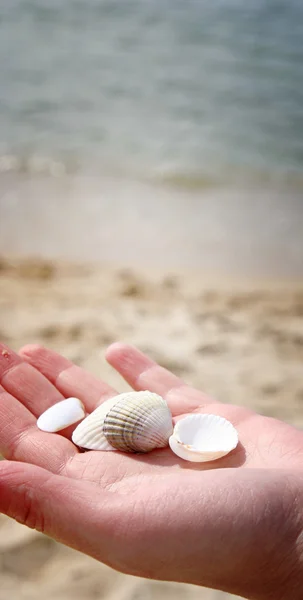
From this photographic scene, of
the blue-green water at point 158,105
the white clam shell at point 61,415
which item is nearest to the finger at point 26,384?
the white clam shell at point 61,415

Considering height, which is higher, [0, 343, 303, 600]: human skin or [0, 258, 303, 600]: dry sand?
[0, 343, 303, 600]: human skin

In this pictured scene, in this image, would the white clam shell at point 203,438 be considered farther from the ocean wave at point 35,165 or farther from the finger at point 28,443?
the ocean wave at point 35,165

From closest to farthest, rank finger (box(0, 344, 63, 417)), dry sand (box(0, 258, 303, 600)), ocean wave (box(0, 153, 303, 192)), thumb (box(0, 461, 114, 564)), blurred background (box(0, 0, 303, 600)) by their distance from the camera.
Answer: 1. thumb (box(0, 461, 114, 564))
2. finger (box(0, 344, 63, 417))
3. dry sand (box(0, 258, 303, 600))
4. blurred background (box(0, 0, 303, 600))
5. ocean wave (box(0, 153, 303, 192))

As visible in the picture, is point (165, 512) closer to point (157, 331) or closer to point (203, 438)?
point (203, 438)

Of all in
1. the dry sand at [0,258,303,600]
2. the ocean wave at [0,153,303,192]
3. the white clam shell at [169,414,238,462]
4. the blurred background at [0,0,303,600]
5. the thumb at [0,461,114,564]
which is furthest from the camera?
the ocean wave at [0,153,303,192]

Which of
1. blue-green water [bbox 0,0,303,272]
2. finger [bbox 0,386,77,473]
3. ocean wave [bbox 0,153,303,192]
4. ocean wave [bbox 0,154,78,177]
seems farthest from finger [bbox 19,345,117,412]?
ocean wave [bbox 0,154,78,177]

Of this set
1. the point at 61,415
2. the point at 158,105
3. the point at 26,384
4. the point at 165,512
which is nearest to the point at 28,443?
the point at 61,415

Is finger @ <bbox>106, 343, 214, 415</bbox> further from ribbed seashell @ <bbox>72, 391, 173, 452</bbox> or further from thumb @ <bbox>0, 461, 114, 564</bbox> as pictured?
thumb @ <bbox>0, 461, 114, 564</bbox>

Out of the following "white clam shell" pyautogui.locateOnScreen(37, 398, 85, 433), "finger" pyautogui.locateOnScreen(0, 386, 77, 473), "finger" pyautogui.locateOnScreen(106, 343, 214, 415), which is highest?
"finger" pyautogui.locateOnScreen(0, 386, 77, 473)
